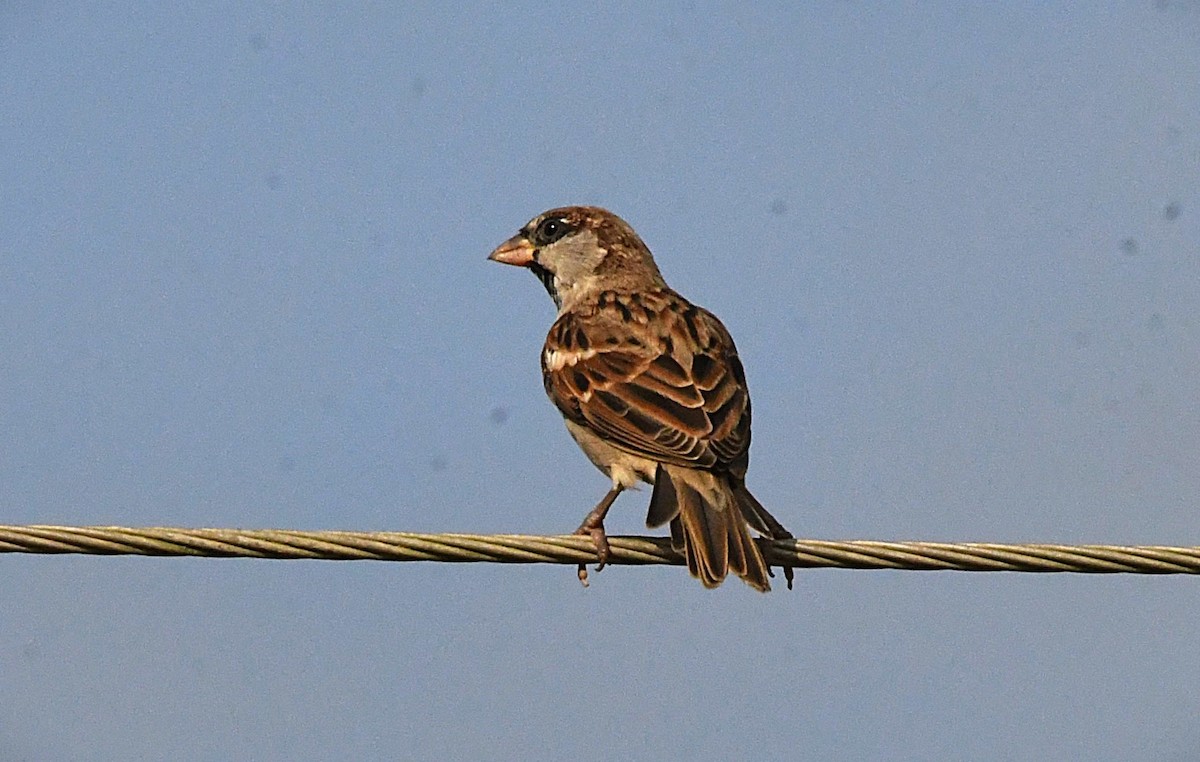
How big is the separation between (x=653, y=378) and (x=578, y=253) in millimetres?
2657

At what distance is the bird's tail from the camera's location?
790cm

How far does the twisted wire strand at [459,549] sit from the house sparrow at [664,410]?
81cm

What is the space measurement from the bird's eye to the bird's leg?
3.13m

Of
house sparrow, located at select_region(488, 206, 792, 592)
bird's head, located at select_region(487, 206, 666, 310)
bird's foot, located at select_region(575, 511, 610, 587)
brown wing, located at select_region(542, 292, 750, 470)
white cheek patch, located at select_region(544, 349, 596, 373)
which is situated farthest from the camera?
bird's head, located at select_region(487, 206, 666, 310)

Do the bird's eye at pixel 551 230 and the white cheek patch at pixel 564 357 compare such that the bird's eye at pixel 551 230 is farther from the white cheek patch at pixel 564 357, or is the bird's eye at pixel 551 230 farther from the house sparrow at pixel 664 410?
the white cheek patch at pixel 564 357

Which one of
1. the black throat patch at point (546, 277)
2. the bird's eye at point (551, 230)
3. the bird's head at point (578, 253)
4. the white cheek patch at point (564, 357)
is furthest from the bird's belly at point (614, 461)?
the bird's eye at point (551, 230)

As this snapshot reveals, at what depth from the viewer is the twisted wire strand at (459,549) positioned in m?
6.24

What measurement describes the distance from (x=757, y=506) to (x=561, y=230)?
384 centimetres

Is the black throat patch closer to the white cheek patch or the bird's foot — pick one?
the white cheek patch

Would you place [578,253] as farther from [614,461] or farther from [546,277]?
[614,461]

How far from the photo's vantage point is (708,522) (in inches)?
323

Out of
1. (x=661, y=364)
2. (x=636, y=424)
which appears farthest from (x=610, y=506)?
(x=661, y=364)

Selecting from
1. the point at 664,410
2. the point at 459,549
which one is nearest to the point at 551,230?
the point at 664,410

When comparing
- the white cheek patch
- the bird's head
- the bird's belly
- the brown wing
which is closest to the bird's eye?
the bird's head
